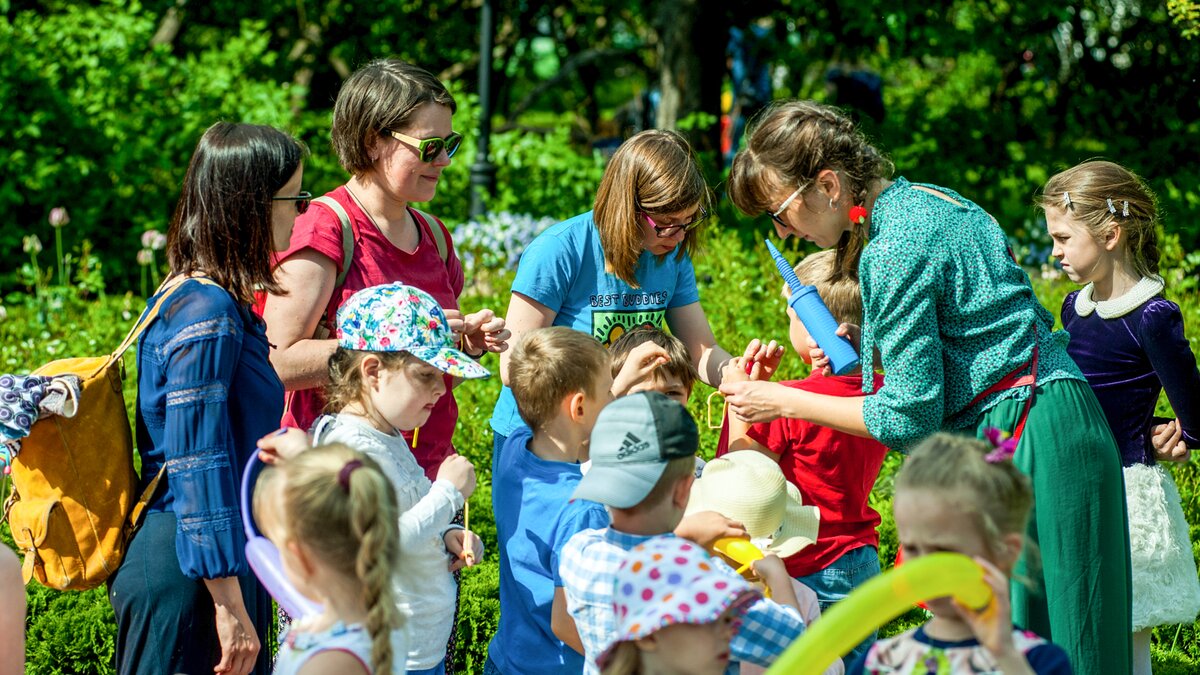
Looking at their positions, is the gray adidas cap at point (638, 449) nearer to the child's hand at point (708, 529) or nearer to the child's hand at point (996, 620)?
the child's hand at point (708, 529)

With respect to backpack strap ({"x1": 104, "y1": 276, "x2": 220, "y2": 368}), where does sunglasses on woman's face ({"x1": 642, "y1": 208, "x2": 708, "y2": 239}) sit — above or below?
above

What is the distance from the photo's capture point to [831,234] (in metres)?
3.11

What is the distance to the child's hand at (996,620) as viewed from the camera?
206 cm

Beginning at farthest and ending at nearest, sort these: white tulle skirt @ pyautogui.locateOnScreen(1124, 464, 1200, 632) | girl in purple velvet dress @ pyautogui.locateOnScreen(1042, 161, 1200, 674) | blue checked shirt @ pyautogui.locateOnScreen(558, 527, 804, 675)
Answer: white tulle skirt @ pyautogui.locateOnScreen(1124, 464, 1200, 632) < girl in purple velvet dress @ pyautogui.locateOnScreen(1042, 161, 1200, 674) < blue checked shirt @ pyautogui.locateOnScreen(558, 527, 804, 675)

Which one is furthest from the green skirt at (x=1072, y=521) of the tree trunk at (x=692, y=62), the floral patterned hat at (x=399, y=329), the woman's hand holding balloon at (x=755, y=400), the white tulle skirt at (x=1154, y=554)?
the tree trunk at (x=692, y=62)

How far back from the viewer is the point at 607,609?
2.55 meters

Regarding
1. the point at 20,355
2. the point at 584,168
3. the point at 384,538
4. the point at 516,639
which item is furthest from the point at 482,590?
the point at 584,168

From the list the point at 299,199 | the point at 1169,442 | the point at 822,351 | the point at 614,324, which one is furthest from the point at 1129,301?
the point at 299,199

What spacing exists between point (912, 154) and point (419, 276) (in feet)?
23.5

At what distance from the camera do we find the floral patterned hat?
301 centimetres

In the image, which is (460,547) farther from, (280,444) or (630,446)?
(630,446)

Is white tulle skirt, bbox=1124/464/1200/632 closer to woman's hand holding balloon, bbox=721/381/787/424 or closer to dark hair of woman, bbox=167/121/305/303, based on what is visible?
woman's hand holding balloon, bbox=721/381/787/424

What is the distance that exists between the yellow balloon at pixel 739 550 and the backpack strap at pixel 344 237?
1293mm

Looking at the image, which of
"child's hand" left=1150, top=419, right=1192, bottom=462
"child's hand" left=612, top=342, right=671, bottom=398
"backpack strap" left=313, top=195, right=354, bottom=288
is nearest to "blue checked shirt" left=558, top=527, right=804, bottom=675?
"child's hand" left=612, top=342, right=671, bottom=398
